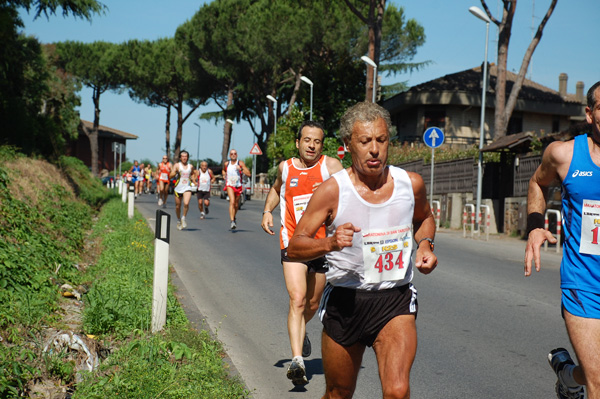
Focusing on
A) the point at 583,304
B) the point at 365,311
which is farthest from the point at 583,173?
the point at 365,311

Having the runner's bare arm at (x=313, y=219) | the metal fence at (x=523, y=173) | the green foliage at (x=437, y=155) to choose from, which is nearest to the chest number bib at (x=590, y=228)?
the runner's bare arm at (x=313, y=219)

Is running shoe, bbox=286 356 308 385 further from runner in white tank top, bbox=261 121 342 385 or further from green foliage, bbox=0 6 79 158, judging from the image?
green foliage, bbox=0 6 79 158

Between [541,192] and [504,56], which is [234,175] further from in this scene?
[504,56]

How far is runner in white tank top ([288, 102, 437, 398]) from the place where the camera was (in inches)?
141

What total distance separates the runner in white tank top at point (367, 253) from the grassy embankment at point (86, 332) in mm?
1266

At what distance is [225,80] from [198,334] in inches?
2085

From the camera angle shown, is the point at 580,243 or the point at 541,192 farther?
the point at 541,192

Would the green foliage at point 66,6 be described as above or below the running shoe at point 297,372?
above

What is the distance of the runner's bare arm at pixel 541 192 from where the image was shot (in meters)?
3.79

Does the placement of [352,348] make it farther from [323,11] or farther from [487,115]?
[487,115]

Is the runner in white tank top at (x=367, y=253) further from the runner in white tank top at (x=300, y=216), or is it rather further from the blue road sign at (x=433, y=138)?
the blue road sign at (x=433, y=138)

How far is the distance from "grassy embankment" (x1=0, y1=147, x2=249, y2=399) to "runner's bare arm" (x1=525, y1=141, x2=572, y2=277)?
6.88 feet

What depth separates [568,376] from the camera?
155 inches

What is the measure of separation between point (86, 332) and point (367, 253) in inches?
134
